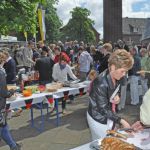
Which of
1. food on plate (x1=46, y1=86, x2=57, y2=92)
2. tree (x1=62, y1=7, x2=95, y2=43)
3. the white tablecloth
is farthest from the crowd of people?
tree (x1=62, y1=7, x2=95, y2=43)

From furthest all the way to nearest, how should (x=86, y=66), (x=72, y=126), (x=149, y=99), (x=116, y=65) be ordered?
(x=86, y=66), (x=72, y=126), (x=116, y=65), (x=149, y=99)

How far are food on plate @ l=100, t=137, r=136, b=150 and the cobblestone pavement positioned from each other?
3845mm

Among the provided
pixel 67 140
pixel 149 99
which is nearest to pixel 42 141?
pixel 67 140

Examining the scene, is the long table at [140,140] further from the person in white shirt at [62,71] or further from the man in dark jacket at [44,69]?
the man in dark jacket at [44,69]

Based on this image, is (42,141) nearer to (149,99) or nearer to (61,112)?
(61,112)

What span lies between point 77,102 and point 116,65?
784 centimetres

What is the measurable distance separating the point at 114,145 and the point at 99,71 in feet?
20.7

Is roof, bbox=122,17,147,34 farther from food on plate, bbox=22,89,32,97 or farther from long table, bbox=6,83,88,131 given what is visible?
food on plate, bbox=22,89,32,97

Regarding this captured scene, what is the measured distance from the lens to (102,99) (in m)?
3.69

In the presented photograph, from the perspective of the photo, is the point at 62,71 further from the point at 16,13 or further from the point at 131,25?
the point at 131,25

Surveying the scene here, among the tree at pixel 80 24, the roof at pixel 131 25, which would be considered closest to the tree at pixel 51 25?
the tree at pixel 80 24

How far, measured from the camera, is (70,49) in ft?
67.0

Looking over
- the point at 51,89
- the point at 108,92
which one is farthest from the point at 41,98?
the point at 108,92

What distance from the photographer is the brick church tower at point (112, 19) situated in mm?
30247
